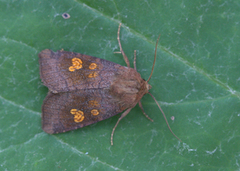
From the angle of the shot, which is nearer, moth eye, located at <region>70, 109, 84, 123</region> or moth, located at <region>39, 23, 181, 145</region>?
moth, located at <region>39, 23, 181, 145</region>

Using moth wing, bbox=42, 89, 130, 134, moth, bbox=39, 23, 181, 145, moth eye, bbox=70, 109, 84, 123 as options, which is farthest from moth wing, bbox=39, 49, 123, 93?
moth eye, bbox=70, 109, 84, 123

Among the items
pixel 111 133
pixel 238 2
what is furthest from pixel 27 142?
pixel 238 2

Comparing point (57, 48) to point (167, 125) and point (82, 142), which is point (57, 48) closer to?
point (82, 142)

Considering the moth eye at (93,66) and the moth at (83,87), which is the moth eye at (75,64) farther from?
the moth eye at (93,66)

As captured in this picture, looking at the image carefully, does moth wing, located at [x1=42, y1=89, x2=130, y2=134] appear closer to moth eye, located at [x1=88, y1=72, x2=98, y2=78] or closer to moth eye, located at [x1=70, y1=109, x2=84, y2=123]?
moth eye, located at [x1=70, y1=109, x2=84, y2=123]

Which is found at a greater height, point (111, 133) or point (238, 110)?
point (238, 110)

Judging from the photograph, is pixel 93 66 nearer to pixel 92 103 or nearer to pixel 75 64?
pixel 75 64
